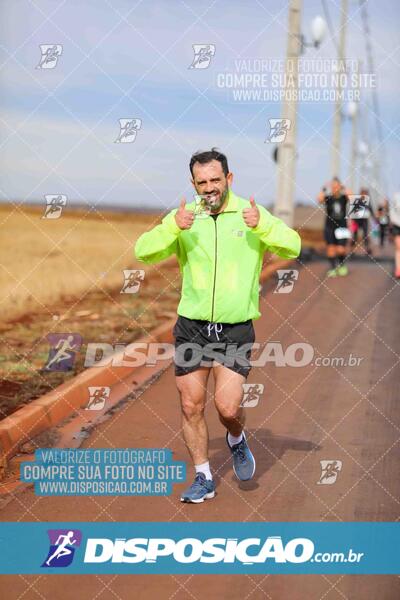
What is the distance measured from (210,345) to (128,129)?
3.04 metres

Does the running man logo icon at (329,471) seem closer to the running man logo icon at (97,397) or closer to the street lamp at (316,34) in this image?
the running man logo icon at (97,397)

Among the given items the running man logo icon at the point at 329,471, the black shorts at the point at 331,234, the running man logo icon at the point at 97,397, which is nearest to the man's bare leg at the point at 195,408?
the running man logo icon at the point at 329,471

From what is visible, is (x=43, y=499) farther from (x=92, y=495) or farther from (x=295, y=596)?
(x=295, y=596)

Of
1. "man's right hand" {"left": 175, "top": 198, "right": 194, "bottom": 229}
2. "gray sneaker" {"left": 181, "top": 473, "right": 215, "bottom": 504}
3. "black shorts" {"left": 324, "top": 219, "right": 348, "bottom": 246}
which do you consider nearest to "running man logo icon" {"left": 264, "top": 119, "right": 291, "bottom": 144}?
"man's right hand" {"left": 175, "top": 198, "right": 194, "bottom": 229}

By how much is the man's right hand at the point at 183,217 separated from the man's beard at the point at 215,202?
183 mm

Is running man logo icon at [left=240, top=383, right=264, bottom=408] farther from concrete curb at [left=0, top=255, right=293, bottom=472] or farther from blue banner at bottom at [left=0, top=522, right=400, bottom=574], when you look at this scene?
blue banner at bottom at [left=0, top=522, right=400, bottom=574]

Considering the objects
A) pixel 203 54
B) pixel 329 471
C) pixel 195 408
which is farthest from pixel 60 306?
pixel 195 408

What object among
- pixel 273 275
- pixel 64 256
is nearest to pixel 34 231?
pixel 64 256

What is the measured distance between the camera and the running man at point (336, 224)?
1816 centimetres

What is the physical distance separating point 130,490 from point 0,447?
1.09 meters

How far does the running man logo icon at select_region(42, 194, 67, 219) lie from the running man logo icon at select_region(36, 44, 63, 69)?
1089 mm

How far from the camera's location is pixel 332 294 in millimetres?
16953

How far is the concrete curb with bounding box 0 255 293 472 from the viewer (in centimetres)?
748

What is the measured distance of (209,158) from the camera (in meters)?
5.98
